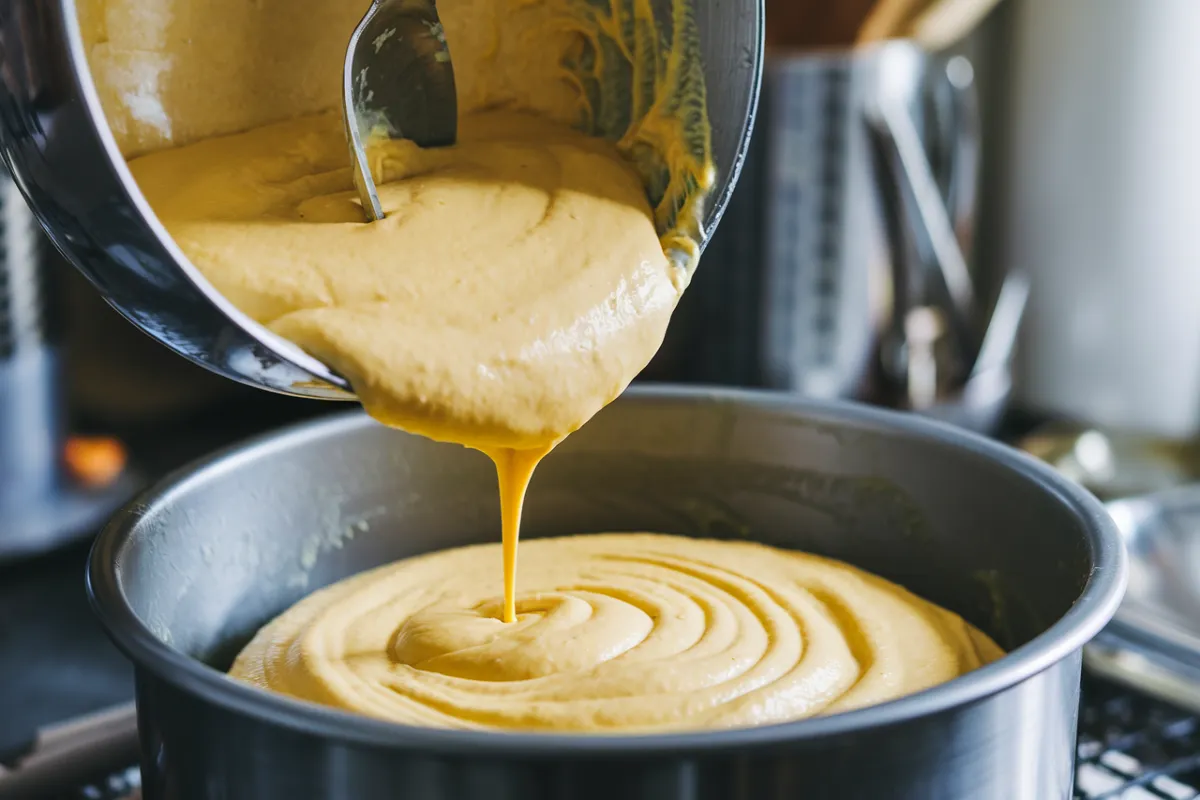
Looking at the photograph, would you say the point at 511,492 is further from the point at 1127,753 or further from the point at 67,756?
the point at 1127,753

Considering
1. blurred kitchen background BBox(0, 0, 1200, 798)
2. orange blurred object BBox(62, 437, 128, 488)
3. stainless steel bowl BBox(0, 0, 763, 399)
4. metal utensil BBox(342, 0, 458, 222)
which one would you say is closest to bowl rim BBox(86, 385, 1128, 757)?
stainless steel bowl BBox(0, 0, 763, 399)

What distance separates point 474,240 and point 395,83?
0.45 ft

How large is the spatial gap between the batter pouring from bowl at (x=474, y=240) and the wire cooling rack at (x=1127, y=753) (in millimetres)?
133

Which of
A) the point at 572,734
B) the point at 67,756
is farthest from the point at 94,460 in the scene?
the point at 572,734

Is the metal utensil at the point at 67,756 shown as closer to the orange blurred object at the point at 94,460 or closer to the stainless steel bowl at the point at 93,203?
the stainless steel bowl at the point at 93,203

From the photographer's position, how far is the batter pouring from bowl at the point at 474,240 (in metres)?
0.88

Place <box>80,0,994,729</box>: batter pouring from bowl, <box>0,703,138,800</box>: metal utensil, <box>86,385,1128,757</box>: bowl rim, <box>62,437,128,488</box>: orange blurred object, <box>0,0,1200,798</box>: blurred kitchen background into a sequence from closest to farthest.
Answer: <box>86,385,1128,757</box>: bowl rim, <box>80,0,994,729</box>: batter pouring from bowl, <box>0,703,138,800</box>: metal utensil, <box>0,0,1200,798</box>: blurred kitchen background, <box>62,437,128,488</box>: orange blurred object

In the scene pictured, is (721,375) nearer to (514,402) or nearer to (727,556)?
(727,556)

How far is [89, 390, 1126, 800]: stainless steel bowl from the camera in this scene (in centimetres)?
65

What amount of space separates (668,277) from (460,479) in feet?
1.17

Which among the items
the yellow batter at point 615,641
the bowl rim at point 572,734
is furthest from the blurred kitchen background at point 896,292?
the bowl rim at point 572,734

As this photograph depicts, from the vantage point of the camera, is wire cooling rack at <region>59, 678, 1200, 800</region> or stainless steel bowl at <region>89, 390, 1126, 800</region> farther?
wire cooling rack at <region>59, 678, 1200, 800</region>

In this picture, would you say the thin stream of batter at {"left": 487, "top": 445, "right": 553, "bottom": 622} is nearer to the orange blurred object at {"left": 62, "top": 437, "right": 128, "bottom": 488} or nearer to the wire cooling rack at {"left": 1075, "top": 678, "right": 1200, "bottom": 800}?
the wire cooling rack at {"left": 1075, "top": 678, "right": 1200, "bottom": 800}

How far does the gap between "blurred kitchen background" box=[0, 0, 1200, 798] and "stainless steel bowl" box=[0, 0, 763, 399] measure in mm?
767
